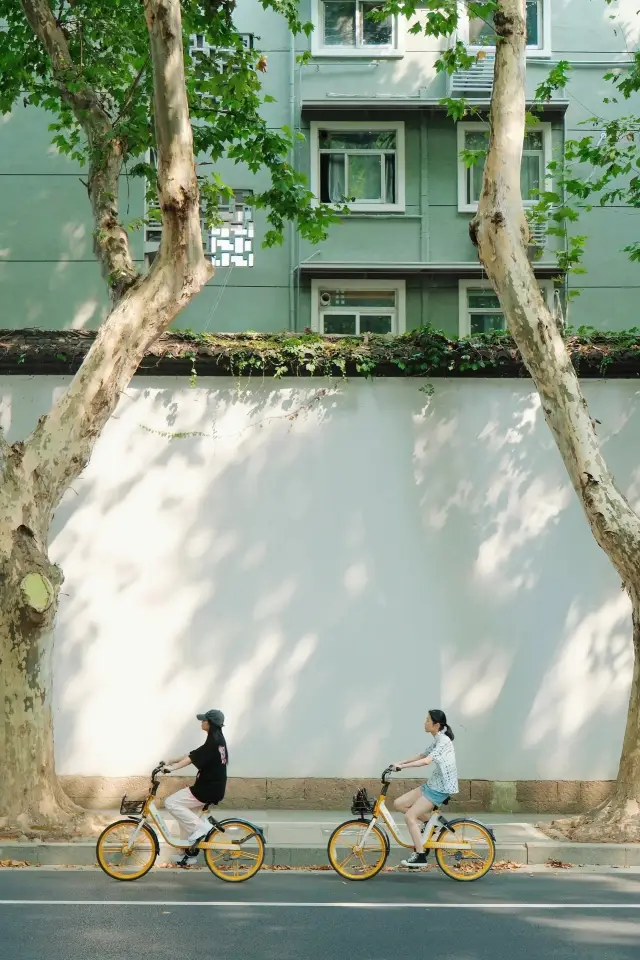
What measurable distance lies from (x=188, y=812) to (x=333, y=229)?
13996mm

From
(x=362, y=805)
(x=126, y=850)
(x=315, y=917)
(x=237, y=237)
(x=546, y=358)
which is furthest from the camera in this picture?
(x=237, y=237)

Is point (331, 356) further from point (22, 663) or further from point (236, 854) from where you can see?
point (236, 854)

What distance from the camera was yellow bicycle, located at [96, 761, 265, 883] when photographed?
9125 mm

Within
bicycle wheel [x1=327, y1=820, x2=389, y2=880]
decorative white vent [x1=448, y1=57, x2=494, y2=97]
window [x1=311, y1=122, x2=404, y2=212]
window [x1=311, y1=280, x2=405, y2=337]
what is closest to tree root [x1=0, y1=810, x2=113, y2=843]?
bicycle wheel [x1=327, y1=820, x2=389, y2=880]

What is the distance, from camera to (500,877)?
959cm

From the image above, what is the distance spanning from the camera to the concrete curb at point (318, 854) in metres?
9.80

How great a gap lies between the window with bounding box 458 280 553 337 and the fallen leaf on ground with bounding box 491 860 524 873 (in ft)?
41.6

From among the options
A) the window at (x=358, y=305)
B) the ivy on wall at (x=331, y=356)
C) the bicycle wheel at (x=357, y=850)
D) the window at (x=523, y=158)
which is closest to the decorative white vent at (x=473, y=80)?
the window at (x=523, y=158)

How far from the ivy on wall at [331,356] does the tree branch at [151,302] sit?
1.63 m

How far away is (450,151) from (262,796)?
13.9 metres

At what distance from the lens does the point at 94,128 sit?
12.0 m

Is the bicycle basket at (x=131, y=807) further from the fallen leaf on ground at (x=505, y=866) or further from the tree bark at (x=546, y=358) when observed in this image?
the tree bark at (x=546, y=358)

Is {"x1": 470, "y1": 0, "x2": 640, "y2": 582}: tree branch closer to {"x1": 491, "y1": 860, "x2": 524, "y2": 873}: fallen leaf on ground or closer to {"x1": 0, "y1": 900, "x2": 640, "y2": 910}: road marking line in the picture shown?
{"x1": 491, "y1": 860, "x2": 524, "y2": 873}: fallen leaf on ground

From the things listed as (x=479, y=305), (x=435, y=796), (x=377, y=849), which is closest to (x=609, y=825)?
(x=435, y=796)
